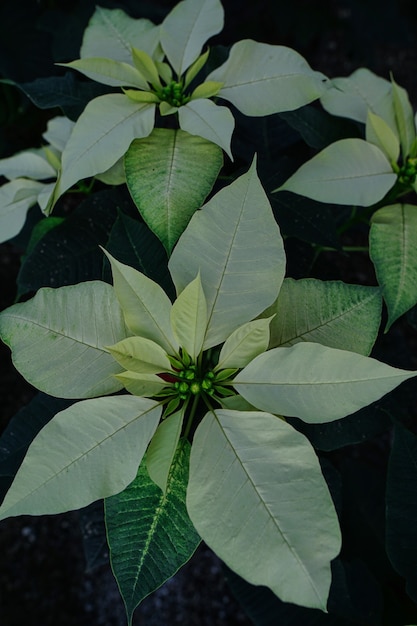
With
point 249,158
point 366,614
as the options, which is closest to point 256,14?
point 249,158

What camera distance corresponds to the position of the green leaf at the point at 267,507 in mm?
453

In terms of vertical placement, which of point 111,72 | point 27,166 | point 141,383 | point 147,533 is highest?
point 111,72

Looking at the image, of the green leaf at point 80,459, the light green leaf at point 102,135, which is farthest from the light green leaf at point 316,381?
the light green leaf at point 102,135

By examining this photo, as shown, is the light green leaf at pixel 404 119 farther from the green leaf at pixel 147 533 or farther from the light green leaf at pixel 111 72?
the green leaf at pixel 147 533

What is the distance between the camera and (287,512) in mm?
Result: 470

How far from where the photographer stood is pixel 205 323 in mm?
Result: 533

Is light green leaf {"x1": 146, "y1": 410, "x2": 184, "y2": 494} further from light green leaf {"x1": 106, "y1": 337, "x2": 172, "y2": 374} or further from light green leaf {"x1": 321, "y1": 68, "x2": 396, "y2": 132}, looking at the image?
light green leaf {"x1": 321, "y1": 68, "x2": 396, "y2": 132}

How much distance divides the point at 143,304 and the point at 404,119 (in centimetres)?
37

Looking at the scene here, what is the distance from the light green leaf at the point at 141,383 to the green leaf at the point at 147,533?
6cm

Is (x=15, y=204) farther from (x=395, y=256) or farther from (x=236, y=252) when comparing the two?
(x=395, y=256)

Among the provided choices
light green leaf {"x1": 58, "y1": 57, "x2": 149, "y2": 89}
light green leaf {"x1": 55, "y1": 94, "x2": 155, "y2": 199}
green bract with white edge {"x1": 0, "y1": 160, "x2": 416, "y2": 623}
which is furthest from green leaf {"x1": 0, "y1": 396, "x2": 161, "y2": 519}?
light green leaf {"x1": 58, "y1": 57, "x2": 149, "y2": 89}

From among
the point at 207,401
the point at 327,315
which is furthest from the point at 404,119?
the point at 207,401

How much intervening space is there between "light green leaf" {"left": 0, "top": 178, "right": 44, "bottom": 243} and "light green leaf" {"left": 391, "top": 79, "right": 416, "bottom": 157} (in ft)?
1.31

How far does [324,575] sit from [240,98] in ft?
1.44
